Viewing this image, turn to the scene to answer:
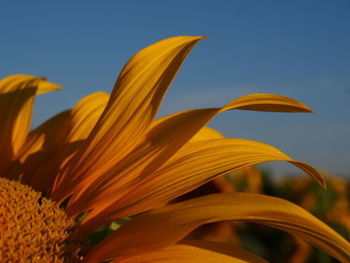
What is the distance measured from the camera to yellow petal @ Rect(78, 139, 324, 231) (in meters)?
1.30

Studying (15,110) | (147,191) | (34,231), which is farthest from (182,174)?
(15,110)

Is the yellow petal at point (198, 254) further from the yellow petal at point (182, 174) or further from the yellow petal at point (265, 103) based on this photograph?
the yellow petal at point (265, 103)

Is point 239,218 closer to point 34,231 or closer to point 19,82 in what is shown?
point 34,231

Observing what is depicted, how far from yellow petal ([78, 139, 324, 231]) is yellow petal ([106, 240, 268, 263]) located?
0.40 ft

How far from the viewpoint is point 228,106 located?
4.64ft

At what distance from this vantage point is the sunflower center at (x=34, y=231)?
1268 mm

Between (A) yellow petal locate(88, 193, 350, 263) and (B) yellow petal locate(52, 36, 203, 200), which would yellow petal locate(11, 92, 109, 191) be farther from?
(A) yellow petal locate(88, 193, 350, 263)

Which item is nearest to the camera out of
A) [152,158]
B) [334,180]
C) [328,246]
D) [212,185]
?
[328,246]

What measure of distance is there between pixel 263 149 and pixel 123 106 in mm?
421

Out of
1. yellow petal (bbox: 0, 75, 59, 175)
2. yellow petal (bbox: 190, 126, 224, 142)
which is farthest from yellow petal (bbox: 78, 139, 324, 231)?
yellow petal (bbox: 0, 75, 59, 175)

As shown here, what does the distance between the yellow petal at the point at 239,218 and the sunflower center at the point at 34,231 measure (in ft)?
0.81

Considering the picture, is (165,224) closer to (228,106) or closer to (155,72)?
(228,106)

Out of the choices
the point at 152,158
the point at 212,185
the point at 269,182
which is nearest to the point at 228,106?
the point at 152,158

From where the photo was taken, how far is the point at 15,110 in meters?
2.10
